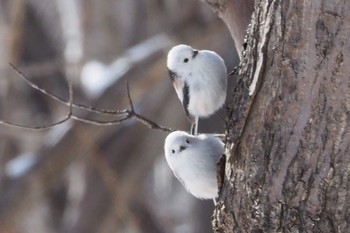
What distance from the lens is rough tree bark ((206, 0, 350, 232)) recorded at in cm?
131

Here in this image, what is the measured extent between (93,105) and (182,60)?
7.53 ft

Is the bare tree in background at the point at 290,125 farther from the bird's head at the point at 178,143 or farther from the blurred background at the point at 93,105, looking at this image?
the blurred background at the point at 93,105

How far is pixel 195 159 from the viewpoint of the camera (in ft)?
4.79

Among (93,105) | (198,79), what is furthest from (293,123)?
(93,105)

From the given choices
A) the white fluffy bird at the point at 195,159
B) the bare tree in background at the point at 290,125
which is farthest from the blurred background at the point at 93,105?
the bare tree in background at the point at 290,125

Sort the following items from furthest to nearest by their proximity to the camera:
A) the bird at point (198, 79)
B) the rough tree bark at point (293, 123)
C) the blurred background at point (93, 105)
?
the blurred background at point (93, 105), the bird at point (198, 79), the rough tree bark at point (293, 123)

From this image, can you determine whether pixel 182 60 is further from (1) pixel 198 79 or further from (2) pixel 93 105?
(2) pixel 93 105

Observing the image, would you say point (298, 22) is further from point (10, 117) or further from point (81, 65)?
point (10, 117)

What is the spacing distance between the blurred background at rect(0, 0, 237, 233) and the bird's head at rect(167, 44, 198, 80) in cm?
202

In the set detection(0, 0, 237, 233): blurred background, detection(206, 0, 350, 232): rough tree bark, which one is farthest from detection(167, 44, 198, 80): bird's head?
detection(0, 0, 237, 233): blurred background

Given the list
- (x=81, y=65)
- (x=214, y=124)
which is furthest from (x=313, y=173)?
(x=81, y=65)

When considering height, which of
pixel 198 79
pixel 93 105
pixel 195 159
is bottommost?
pixel 93 105

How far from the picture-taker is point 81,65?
14.2 ft

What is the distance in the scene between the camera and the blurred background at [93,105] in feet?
12.1
